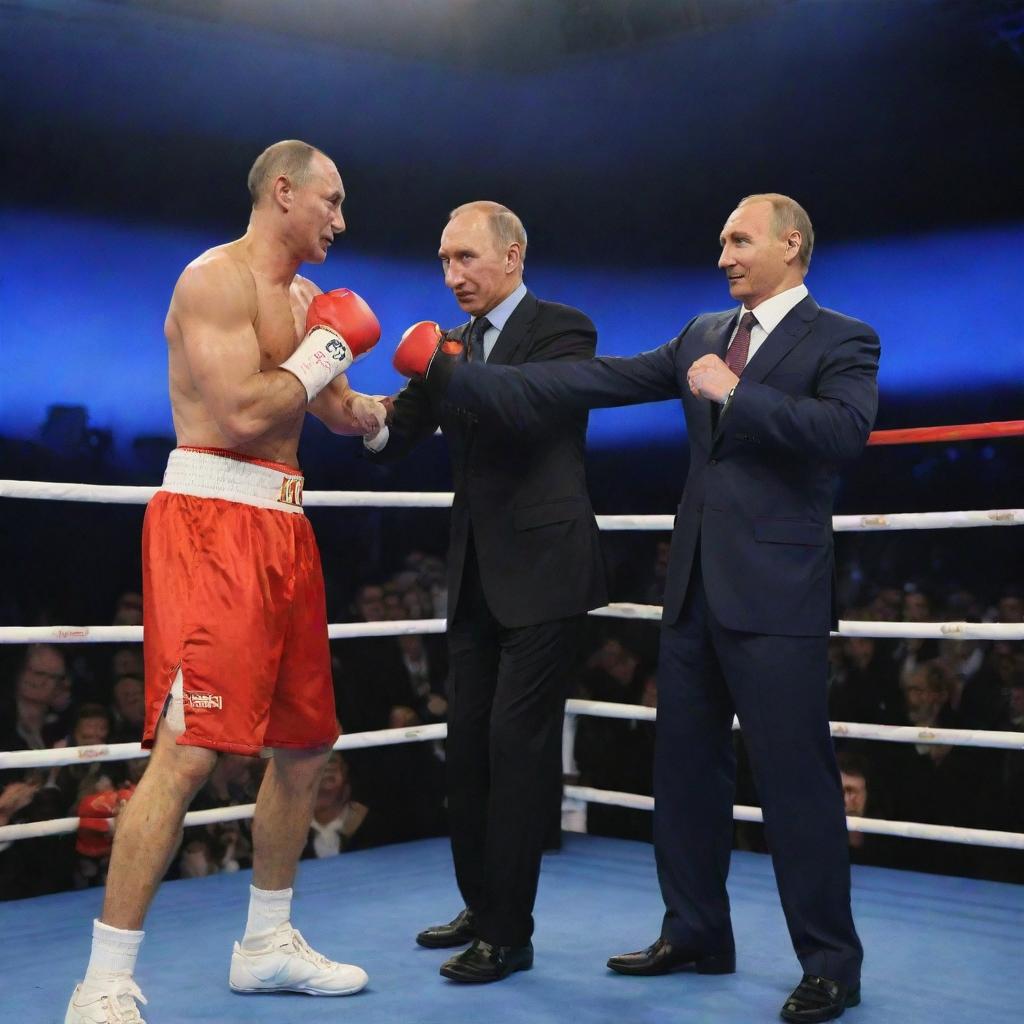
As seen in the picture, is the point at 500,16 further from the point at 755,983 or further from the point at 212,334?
the point at 755,983

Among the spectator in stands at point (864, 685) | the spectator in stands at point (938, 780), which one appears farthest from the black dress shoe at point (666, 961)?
the spectator in stands at point (864, 685)

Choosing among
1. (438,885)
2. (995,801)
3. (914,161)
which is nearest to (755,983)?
(438,885)

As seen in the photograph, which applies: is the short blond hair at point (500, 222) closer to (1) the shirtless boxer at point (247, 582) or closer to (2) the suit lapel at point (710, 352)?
(1) the shirtless boxer at point (247, 582)

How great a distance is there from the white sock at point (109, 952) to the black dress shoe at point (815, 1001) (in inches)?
40.7

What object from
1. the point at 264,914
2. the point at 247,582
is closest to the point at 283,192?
the point at 247,582

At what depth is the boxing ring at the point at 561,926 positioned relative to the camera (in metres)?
2.08

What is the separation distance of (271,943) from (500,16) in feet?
12.1

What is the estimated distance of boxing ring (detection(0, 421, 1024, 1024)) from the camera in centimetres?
208

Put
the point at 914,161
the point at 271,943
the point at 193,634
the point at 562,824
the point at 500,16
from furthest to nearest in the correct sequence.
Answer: the point at 500,16, the point at 914,161, the point at 562,824, the point at 271,943, the point at 193,634

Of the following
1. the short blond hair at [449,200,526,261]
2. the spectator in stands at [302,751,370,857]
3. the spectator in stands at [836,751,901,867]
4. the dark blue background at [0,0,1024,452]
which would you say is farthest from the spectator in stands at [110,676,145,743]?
the spectator in stands at [836,751,901,867]

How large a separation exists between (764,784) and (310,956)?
837 mm

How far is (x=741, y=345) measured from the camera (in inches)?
87.5

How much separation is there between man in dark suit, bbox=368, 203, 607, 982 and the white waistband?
15.7 inches

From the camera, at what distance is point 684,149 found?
15.7 ft
